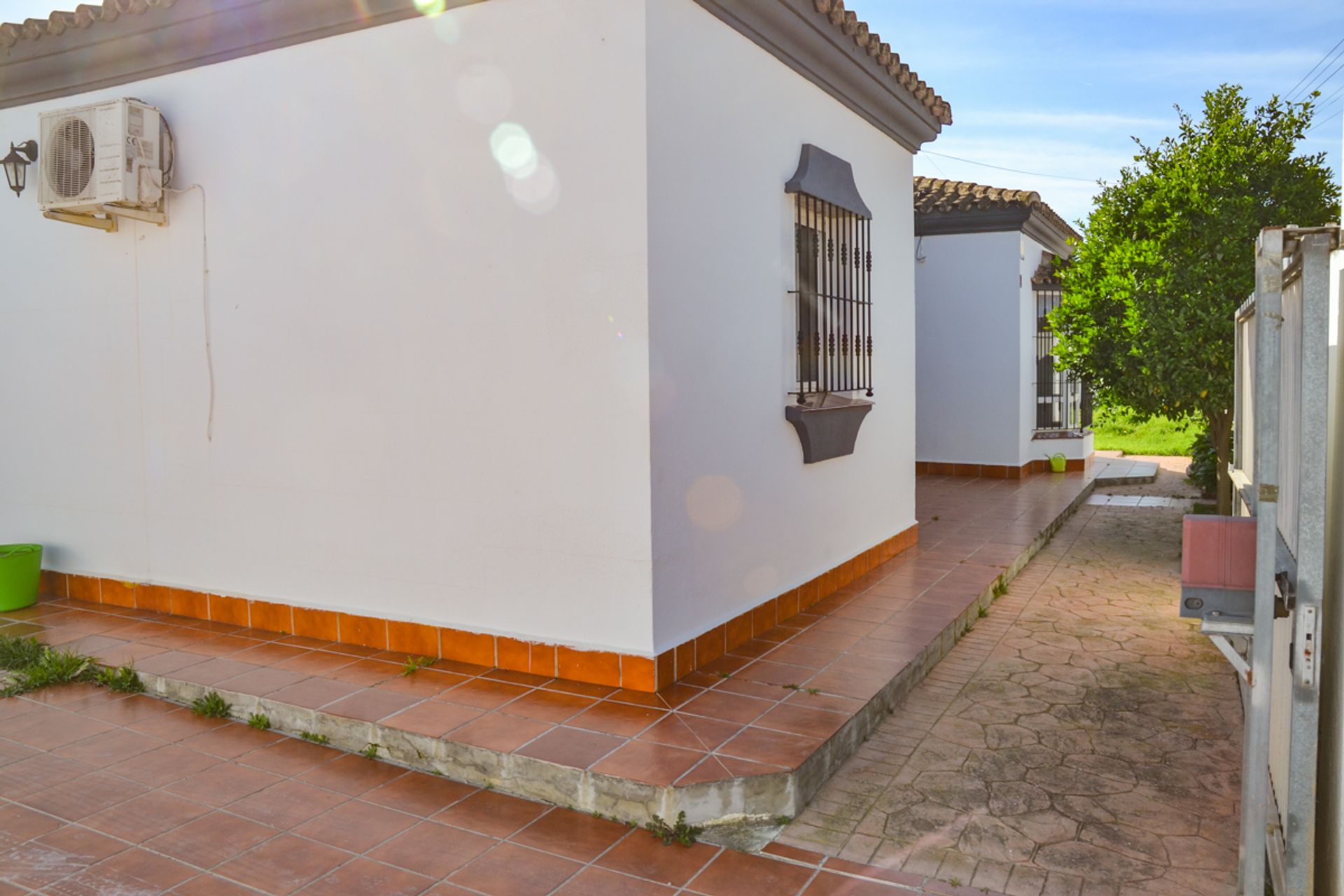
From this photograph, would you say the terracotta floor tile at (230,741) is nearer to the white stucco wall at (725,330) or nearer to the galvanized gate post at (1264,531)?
the white stucco wall at (725,330)

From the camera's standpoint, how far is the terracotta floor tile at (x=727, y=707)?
4020mm

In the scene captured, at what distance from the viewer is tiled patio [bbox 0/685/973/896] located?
306cm

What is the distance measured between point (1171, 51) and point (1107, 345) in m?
7.16

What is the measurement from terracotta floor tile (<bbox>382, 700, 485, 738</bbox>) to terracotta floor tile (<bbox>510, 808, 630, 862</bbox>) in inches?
25.6

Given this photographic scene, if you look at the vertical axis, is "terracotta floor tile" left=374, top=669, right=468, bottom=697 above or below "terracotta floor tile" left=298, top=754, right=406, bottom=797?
above

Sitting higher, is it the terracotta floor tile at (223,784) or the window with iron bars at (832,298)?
the window with iron bars at (832,298)

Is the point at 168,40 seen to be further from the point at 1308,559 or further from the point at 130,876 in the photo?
the point at 1308,559

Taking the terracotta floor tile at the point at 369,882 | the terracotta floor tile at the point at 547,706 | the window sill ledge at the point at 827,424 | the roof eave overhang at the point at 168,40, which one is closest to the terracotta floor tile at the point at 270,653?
the terracotta floor tile at the point at 547,706

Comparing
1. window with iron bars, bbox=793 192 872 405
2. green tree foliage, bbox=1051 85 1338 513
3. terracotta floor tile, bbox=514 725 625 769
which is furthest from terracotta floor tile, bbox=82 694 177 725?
green tree foliage, bbox=1051 85 1338 513

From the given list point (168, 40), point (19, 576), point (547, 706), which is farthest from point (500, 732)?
point (168, 40)

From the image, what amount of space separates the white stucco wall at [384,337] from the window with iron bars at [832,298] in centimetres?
122

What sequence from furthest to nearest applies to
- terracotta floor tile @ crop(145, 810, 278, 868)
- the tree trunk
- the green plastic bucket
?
the tree trunk, the green plastic bucket, terracotta floor tile @ crop(145, 810, 278, 868)

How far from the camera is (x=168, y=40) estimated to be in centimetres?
546

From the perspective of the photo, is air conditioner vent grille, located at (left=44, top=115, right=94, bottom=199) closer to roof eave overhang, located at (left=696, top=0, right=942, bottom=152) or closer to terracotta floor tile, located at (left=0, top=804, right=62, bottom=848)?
terracotta floor tile, located at (left=0, top=804, right=62, bottom=848)
